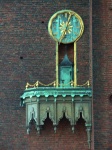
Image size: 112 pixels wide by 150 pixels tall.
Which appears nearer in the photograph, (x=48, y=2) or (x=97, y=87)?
(x=97, y=87)

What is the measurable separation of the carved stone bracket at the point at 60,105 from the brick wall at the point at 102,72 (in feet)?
1.95

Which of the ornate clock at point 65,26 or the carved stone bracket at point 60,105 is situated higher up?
the ornate clock at point 65,26

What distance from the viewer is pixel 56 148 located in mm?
30156

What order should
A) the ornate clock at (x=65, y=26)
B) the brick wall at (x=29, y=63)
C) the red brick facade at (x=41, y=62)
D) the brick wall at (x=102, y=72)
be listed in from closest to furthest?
1. the brick wall at (x=102, y=72)
2. the red brick facade at (x=41, y=62)
3. the brick wall at (x=29, y=63)
4. the ornate clock at (x=65, y=26)

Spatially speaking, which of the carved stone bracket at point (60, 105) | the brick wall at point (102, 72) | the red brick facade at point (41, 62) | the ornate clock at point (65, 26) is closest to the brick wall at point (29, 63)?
the red brick facade at point (41, 62)

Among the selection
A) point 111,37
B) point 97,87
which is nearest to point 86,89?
point 97,87

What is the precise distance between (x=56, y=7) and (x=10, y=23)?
2.12 m

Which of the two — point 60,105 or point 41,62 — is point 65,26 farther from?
point 60,105

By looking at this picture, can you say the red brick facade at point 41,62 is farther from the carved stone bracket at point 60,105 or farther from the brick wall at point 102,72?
the carved stone bracket at point 60,105

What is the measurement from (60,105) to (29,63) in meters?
2.52

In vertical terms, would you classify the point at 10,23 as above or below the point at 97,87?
above

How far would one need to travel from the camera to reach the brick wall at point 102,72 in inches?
1142

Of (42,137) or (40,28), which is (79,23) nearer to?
(40,28)

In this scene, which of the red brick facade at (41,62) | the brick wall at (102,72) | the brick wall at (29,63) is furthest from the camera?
the brick wall at (29,63)
